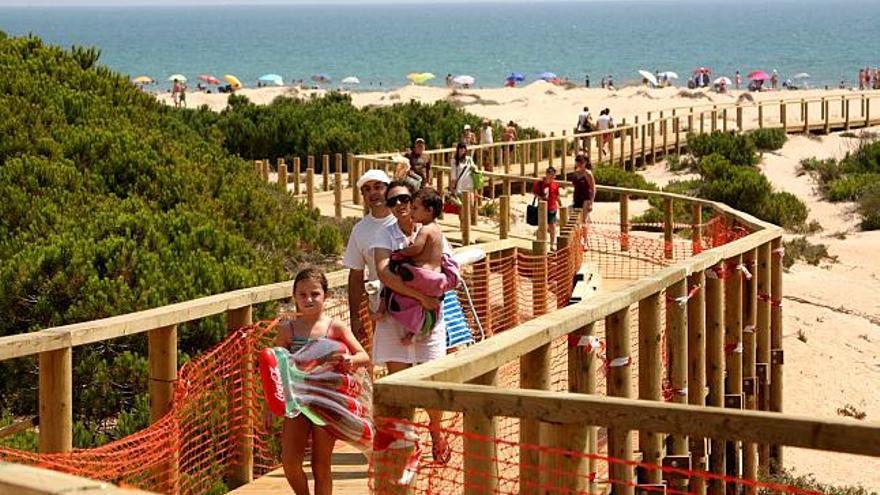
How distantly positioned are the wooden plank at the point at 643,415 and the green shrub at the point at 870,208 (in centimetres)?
2324

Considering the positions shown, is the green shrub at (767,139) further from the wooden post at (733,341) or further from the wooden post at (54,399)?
the wooden post at (54,399)

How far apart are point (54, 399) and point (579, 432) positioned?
9.74 feet

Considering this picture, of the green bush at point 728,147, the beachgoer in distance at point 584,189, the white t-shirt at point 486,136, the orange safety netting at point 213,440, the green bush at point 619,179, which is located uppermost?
the white t-shirt at point 486,136

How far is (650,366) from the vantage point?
8570 mm

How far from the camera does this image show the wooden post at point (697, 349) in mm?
9750

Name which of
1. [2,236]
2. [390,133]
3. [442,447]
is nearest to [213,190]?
[2,236]

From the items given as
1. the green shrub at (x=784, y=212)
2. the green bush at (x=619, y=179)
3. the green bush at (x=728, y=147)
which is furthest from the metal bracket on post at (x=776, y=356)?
the green bush at (x=728, y=147)

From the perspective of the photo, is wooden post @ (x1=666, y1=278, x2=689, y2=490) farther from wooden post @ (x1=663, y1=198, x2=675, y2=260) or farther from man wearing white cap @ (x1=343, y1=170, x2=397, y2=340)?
wooden post @ (x1=663, y1=198, x2=675, y2=260)

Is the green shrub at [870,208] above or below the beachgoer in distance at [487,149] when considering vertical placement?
below

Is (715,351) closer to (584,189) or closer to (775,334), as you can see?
(775,334)

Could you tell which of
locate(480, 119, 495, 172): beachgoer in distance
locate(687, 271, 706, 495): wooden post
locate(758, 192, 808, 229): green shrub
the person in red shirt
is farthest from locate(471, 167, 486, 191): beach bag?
locate(687, 271, 706, 495): wooden post

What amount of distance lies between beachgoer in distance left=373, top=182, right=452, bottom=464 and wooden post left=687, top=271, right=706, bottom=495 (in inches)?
85.0

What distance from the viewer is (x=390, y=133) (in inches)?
1437

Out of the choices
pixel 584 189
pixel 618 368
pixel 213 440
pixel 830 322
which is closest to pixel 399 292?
pixel 618 368
